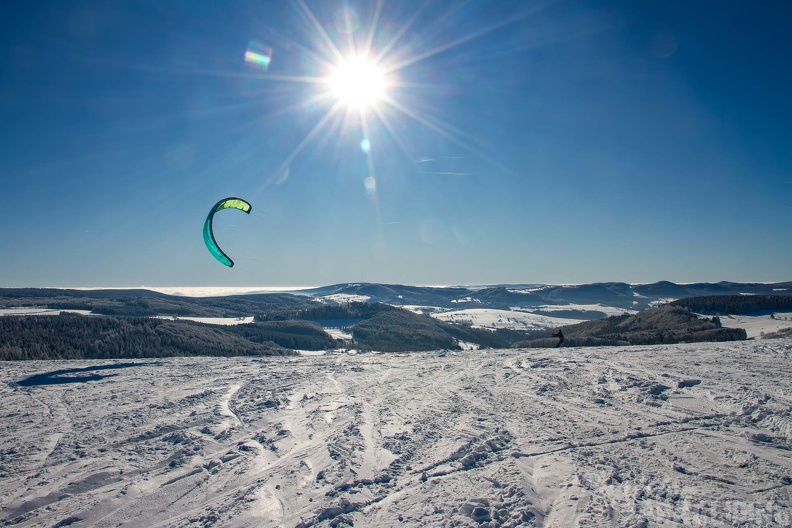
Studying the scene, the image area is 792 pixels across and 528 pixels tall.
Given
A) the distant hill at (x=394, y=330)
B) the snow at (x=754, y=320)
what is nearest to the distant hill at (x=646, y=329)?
the snow at (x=754, y=320)

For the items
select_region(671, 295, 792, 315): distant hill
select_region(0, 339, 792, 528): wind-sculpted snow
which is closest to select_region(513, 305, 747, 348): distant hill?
select_region(671, 295, 792, 315): distant hill

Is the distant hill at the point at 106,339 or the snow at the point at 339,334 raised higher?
the distant hill at the point at 106,339

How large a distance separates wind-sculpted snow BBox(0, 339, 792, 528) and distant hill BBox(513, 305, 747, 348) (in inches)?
1292

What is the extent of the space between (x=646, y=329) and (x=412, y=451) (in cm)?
7682

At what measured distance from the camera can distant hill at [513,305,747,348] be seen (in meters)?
45.2

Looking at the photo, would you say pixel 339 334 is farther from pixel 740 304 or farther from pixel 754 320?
pixel 740 304

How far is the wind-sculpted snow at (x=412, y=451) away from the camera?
4797mm

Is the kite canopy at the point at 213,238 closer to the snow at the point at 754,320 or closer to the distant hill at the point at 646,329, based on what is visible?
the distant hill at the point at 646,329

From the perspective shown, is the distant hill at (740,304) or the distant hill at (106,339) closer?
the distant hill at (106,339)

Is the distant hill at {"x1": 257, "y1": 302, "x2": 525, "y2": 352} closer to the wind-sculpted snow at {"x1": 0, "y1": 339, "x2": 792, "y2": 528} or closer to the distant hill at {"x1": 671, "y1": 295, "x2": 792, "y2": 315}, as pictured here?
the distant hill at {"x1": 671, "y1": 295, "x2": 792, "y2": 315}

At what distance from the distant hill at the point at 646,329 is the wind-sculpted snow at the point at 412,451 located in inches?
1292

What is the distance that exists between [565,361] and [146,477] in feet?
45.3

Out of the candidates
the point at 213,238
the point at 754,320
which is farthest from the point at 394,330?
the point at 213,238

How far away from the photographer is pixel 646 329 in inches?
2675
